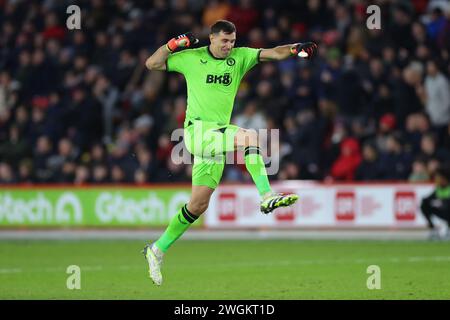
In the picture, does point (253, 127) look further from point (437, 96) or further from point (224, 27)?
point (224, 27)

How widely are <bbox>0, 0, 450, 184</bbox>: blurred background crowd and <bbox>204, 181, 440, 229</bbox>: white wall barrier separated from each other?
374 millimetres

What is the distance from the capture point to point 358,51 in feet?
66.4

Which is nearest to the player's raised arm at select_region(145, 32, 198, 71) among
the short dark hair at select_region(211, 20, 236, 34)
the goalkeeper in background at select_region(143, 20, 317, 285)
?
the goalkeeper in background at select_region(143, 20, 317, 285)

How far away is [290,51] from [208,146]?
1343 millimetres

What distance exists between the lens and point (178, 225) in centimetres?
1130

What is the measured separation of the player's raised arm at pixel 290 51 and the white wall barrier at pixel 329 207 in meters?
8.02

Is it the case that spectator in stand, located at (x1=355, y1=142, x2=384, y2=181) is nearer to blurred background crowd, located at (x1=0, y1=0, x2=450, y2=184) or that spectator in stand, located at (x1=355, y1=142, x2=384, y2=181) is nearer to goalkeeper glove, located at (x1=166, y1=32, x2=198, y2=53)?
blurred background crowd, located at (x1=0, y1=0, x2=450, y2=184)

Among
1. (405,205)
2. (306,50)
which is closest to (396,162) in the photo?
(405,205)

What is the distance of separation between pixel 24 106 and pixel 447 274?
524 inches

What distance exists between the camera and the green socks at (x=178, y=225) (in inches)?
441

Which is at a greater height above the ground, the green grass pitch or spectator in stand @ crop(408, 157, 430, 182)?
spectator in stand @ crop(408, 157, 430, 182)

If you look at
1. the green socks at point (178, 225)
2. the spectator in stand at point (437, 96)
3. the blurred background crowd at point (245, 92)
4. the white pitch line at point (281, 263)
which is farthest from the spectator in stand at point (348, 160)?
the green socks at point (178, 225)

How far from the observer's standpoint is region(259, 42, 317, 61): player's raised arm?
415 inches
